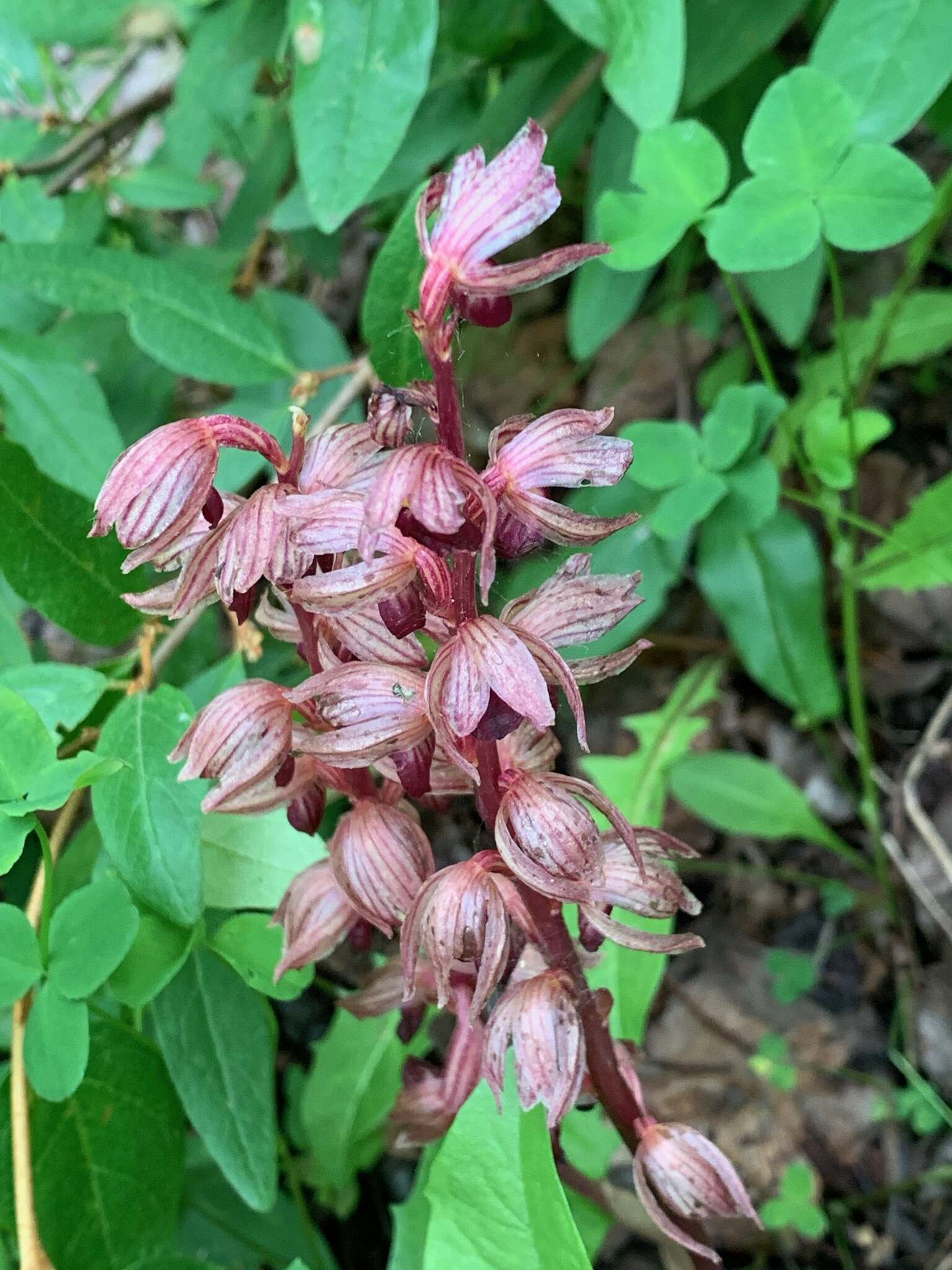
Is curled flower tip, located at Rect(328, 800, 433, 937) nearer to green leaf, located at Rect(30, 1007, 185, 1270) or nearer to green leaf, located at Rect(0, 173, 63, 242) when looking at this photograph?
green leaf, located at Rect(30, 1007, 185, 1270)

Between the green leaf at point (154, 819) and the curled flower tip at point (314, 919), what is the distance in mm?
112

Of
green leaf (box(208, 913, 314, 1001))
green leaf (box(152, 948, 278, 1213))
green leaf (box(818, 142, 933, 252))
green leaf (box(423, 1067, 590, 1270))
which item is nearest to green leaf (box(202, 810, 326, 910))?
green leaf (box(208, 913, 314, 1001))

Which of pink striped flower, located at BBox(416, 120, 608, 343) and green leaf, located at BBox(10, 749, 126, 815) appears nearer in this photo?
pink striped flower, located at BBox(416, 120, 608, 343)

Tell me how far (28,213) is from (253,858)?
1.20 m

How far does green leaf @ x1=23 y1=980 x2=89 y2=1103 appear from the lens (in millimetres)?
1114

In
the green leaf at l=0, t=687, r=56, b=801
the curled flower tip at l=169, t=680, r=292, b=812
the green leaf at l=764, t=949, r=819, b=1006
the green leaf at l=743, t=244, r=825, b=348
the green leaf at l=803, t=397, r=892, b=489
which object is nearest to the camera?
the curled flower tip at l=169, t=680, r=292, b=812

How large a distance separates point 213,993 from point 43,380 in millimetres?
946

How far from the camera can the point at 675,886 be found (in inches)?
38.8

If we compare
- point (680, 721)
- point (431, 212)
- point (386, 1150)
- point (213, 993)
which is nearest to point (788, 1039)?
point (680, 721)

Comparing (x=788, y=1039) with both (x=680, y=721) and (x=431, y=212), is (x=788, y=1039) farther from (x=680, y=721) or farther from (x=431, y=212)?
(x=431, y=212)

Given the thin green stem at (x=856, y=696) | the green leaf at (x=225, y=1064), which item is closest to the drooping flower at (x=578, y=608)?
the green leaf at (x=225, y=1064)

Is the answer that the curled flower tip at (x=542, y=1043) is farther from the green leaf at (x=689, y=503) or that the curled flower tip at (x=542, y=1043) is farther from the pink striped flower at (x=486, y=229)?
the green leaf at (x=689, y=503)

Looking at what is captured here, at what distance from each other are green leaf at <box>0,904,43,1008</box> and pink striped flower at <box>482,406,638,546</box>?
0.70m

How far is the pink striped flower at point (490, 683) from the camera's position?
0.76 metres
